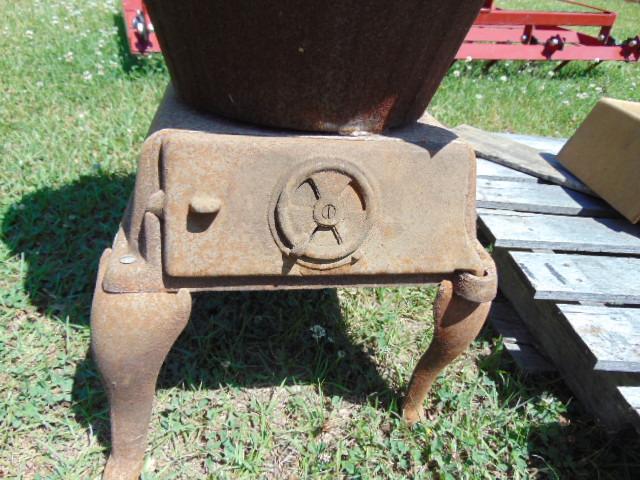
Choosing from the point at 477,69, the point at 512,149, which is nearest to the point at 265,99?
the point at 512,149

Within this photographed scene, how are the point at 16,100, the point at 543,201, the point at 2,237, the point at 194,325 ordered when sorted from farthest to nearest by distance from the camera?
the point at 16,100
the point at 543,201
the point at 2,237
the point at 194,325

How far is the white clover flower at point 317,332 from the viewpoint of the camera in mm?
1863

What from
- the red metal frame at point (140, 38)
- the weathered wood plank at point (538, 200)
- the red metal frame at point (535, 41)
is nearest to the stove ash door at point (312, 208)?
the weathered wood plank at point (538, 200)

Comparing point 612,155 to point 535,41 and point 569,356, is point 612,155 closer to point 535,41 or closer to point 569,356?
point 569,356

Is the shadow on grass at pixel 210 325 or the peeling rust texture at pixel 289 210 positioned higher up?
the peeling rust texture at pixel 289 210

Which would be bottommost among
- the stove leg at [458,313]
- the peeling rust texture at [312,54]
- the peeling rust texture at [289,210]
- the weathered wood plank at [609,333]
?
the weathered wood plank at [609,333]

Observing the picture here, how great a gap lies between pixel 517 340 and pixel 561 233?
461 mm

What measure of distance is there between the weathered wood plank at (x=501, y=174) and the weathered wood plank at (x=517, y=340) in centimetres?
61

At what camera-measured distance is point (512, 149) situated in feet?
8.98

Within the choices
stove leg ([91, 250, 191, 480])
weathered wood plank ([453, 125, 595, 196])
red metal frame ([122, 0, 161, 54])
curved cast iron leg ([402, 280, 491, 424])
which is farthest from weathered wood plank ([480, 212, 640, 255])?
red metal frame ([122, 0, 161, 54])

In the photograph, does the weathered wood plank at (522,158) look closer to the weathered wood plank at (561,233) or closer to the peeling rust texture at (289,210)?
the weathered wood plank at (561,233)

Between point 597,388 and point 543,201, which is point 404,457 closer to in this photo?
point 597,388

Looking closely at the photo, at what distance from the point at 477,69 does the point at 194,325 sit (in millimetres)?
4048

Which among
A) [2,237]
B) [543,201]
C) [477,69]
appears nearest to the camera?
[2,237]
